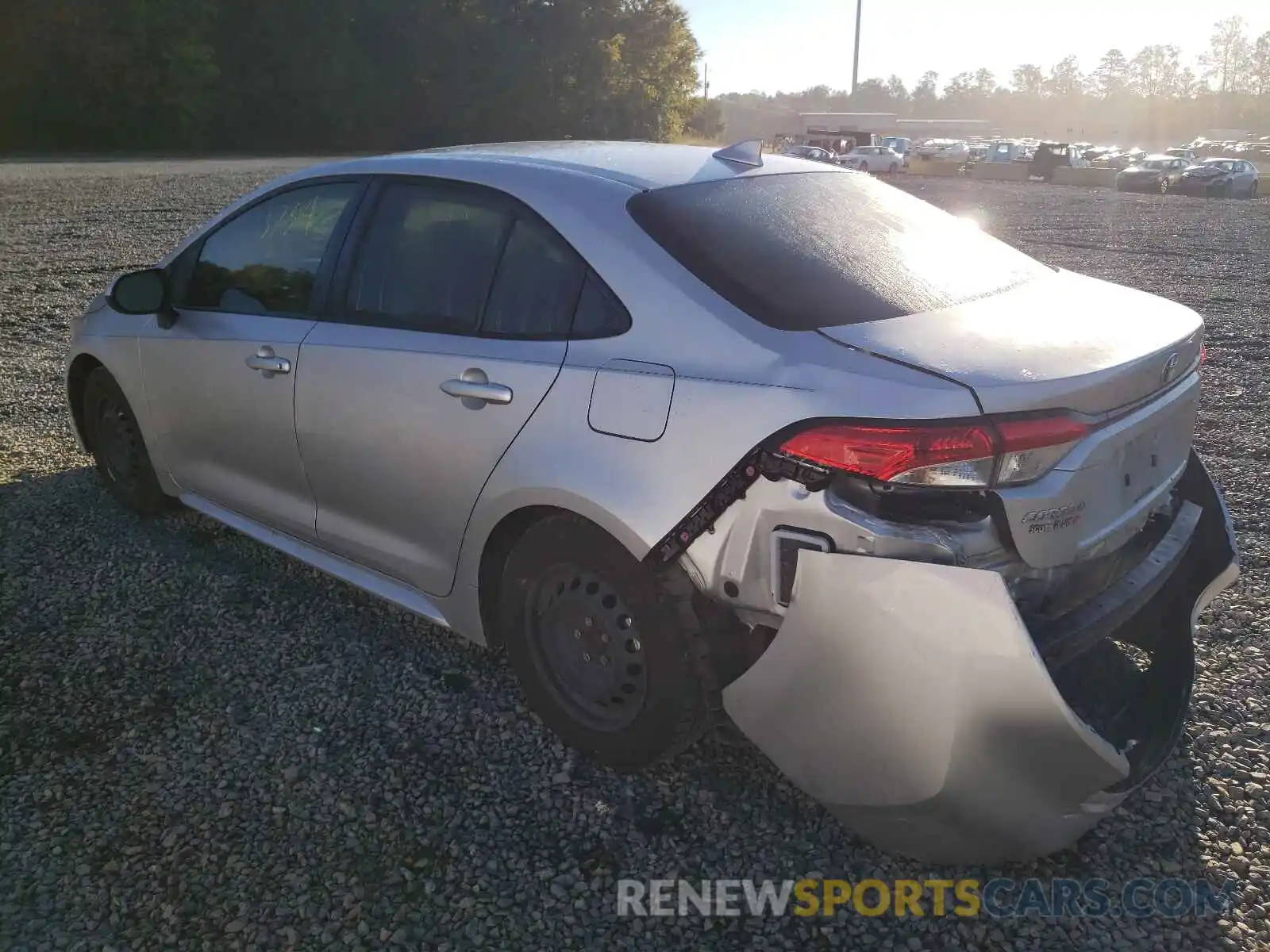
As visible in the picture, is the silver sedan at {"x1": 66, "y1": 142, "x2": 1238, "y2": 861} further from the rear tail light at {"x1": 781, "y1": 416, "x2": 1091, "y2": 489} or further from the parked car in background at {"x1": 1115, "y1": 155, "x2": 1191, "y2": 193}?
the parked car in background at {"x1": 1115, "y1": 155, "x2": 1191, "y2": 193}

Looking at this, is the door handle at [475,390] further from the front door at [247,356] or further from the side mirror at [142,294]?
the side mirror at [142,294]

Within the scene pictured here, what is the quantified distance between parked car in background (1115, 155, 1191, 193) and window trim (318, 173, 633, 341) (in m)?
30.3

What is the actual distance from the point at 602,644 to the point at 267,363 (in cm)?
162

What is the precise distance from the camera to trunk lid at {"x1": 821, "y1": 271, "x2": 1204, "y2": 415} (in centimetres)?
210

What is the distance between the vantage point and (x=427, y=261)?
301 centimetres

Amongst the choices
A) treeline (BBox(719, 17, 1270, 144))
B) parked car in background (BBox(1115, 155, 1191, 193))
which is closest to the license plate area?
parked car in background (BBox(1115, 155, 1191, 193))

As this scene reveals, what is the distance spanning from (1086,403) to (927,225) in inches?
43.2

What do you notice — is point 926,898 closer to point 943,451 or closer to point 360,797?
point 943,451

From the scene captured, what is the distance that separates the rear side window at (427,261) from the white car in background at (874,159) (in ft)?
115

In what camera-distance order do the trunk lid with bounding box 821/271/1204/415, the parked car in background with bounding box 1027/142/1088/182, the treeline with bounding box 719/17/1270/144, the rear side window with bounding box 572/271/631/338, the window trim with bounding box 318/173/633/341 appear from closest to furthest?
the trunk lid with bounding box 821/271/1204/415 < the rear side window with bounding box 572/271/631/338 < the window trim with bounding box 318/173/633/341 < the parked car in background with bounding box 1027/142/1088/182 < the treeline with bounding box 719/17/1270/144

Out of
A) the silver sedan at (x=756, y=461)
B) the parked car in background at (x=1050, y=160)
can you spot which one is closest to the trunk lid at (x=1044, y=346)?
the silver sedan at (x=756, y=461)

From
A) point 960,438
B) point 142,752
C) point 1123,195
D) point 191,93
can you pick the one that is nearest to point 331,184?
point 142,752

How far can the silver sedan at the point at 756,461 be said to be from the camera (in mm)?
2043

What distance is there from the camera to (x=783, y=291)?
2422 mm
